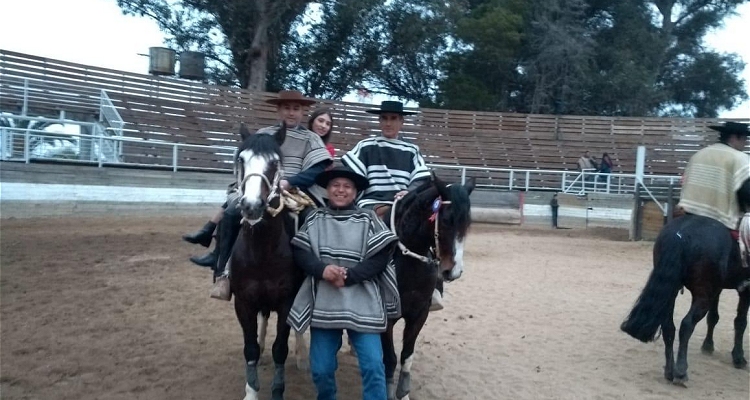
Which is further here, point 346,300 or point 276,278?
point 276,278

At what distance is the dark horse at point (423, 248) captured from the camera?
Result: 4559 millimetres

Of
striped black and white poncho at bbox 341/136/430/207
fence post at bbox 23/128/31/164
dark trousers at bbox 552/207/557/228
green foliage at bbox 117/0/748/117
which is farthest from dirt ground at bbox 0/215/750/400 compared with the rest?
green foliage at bbox 117/0/748/117

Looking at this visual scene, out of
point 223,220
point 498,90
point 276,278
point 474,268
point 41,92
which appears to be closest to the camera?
point 276,278

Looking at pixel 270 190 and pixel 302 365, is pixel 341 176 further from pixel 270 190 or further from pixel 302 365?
pixel 302 365

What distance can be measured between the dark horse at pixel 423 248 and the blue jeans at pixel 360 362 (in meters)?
0.75

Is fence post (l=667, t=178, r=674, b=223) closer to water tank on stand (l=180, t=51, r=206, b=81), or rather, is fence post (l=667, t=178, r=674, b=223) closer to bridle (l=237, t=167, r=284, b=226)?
bridle (l=237, t=167, r=284, b=226)

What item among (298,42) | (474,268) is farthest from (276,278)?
(298,42)

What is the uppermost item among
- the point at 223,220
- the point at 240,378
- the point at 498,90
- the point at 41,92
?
the point at 498,90

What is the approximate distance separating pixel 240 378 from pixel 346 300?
6.47 ft

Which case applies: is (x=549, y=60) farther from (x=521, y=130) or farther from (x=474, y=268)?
(x=474, y=268)

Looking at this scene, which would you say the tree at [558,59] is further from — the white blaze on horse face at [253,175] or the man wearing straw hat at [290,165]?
the white blaze on horse face at [253,175]

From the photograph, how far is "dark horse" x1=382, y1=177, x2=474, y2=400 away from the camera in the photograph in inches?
179

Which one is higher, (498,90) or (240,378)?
(498,90)

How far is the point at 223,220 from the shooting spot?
5.33 meters
